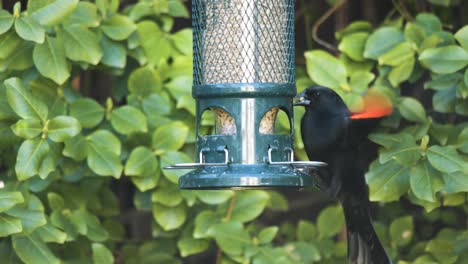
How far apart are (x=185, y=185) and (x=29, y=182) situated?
94cm

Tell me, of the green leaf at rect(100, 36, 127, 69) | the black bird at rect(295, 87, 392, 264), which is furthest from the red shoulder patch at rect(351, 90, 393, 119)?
the green leaf at rect(100, 36, 127, 69)

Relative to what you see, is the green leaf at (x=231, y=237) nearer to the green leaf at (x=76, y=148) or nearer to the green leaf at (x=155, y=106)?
the green leaf at (x=155, y=106)

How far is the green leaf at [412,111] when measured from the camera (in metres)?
4.04

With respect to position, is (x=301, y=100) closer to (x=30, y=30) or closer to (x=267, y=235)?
(x=267, y=235)

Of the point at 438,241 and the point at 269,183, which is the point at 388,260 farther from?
the point at 269,183

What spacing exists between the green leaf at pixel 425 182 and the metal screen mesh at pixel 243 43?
1.94 feet

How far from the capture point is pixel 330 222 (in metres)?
4.56

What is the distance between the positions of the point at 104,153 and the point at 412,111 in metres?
1.19

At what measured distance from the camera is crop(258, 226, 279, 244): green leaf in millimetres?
4176

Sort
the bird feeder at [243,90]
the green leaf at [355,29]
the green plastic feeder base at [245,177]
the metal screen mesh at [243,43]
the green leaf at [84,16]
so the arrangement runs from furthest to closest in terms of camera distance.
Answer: the green leaf at [355,29], the green leaf at [84,16], the metal screen mesh at [243,43], the bird feeder at [243,90], the green plastic feeder base at [245,177]

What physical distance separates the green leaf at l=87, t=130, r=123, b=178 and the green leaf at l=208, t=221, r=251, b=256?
1.69ft

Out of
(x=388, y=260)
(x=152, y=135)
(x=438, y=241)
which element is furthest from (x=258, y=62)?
(x=438, y=241)

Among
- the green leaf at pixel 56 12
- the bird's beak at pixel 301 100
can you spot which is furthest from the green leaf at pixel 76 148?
the bird's beak at pixel 301 100

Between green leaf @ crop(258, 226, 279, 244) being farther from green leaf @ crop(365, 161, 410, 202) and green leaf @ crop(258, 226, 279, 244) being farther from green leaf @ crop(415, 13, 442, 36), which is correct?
green leaf @ crop(415, 13, 442, 36)
